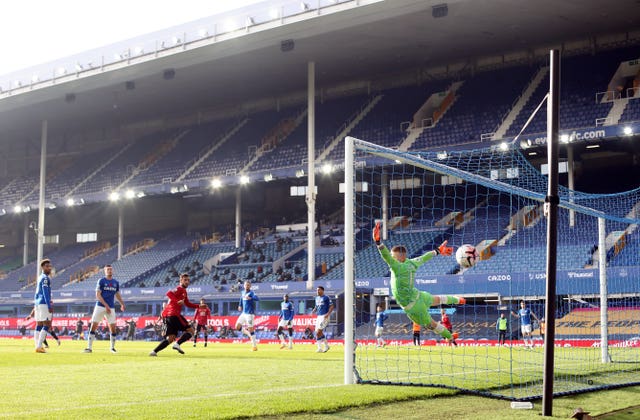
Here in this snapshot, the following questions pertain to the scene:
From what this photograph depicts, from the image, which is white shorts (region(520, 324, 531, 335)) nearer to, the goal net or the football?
the goal net

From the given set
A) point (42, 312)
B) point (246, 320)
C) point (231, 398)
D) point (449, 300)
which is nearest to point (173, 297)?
point (42, 312)

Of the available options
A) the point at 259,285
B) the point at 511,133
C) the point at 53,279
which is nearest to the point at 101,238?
the point at 53,279

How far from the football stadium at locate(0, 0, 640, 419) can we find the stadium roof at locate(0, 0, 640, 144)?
188mm

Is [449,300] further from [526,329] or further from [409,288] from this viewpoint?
[526,329]

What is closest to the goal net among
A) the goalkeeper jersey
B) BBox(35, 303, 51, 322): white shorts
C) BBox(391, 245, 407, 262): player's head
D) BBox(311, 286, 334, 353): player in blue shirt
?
BBox(311, 286, 334, 353): player in blue shirt

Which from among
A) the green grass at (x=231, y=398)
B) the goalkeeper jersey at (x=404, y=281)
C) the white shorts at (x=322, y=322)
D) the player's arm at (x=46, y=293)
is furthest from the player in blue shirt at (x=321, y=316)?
the goalkeeper jersey at (x=404, y=281)

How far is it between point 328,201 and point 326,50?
36.2ft

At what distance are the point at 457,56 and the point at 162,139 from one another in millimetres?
23650

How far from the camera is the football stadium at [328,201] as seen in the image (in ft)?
58.2

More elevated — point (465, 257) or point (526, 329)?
point (465, 257)

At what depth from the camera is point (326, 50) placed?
139 feet

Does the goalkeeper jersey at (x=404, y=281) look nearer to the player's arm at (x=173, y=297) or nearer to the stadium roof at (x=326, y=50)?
the player's arm at (x=173, y=297)

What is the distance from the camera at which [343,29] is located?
38625mm

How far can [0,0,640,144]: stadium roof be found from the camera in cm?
3709
